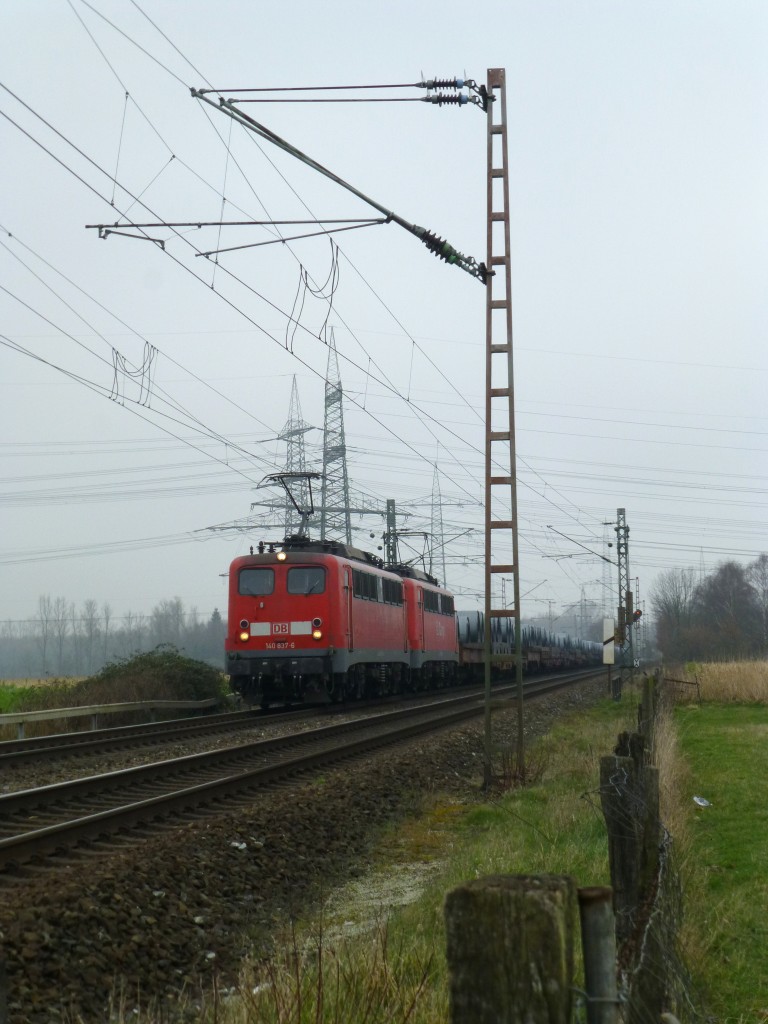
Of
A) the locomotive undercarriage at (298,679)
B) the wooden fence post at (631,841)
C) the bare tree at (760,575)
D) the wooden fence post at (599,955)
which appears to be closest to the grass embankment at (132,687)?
the locomotive undercarriage at (298,679)

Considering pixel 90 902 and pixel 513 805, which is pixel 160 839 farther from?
pixel 513 805

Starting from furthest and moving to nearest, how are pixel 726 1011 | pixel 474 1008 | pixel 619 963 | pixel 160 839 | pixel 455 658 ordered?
1. pixel 455 658
2. pixel 160 839
3. pixel 726 1011
4. pixel 619 963
5. pixel 474 1008

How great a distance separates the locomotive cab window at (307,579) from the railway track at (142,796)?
21.2 feet

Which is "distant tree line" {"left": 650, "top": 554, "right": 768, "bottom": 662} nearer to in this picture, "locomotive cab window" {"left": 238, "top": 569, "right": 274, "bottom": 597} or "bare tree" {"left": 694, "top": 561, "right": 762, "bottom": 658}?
"bare tree" {"left": 694, "top": 561, "right": 762, "bottom": 658}

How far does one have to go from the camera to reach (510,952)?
81.1 inches

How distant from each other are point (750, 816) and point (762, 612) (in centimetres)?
8425

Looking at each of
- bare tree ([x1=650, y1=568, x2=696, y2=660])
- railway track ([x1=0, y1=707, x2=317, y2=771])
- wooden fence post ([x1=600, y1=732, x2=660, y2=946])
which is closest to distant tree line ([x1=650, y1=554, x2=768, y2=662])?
bare tree ([x1=650, y1=568, x2=696, y2=660])

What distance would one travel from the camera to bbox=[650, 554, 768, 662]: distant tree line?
253 feet

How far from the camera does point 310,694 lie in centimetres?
2373

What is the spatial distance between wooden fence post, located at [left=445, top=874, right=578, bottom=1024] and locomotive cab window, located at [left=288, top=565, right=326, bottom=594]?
69.0 feet

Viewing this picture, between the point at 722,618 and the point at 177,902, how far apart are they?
281 feet

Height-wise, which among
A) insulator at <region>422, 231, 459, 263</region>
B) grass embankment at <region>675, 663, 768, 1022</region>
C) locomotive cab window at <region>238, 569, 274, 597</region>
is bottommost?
grass embankment at <region>675, 663, 768, 1022</region>

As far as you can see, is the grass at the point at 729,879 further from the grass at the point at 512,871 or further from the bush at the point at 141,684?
the bush at the point at 141,684

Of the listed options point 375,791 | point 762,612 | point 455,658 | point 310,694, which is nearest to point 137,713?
point 310,694
